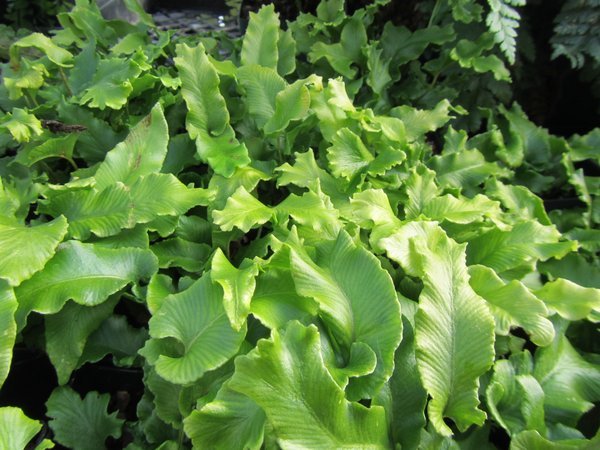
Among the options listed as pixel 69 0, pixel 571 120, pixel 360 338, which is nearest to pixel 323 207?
pixel 360 338

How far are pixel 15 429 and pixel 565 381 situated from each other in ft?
2.94

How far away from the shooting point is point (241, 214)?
3.41 feet

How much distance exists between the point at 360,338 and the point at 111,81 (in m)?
0.93

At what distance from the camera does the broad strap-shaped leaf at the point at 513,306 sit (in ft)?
2.94

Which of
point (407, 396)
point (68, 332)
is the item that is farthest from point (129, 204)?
point (407, 396)

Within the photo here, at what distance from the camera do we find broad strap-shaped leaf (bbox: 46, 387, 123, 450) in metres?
1.02

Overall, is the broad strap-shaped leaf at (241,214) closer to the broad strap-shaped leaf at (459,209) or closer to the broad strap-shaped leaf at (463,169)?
the broad strap-shaped leaf at (459,209)

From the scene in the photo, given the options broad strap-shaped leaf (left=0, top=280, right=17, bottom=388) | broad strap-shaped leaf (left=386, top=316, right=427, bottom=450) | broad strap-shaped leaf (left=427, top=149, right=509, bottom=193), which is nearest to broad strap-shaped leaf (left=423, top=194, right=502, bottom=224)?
broad strap-shaped leaf (left=427, top=149, right=509, bottom=193)

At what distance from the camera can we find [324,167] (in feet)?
4.55

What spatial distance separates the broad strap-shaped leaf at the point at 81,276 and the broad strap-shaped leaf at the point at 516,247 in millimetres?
652

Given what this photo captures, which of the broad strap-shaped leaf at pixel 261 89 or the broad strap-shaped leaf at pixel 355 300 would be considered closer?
the broad strap-shaped leaf at pixel 355 300

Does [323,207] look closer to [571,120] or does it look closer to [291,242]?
[291,242]

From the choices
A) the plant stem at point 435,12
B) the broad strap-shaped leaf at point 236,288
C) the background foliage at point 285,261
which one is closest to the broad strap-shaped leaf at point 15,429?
the background foliage at point 285,261

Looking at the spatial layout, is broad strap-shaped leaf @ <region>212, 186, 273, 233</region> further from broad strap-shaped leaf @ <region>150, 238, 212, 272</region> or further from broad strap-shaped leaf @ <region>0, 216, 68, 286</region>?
broad strap-shaped leaf @ <region>0, 216, 68, 286</region>
